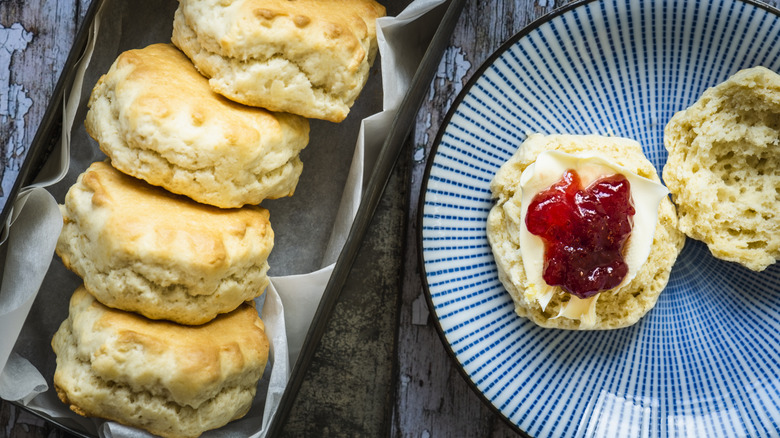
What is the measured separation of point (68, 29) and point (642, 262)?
7.89ft

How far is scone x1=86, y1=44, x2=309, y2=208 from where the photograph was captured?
194cm

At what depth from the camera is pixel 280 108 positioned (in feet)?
6.87

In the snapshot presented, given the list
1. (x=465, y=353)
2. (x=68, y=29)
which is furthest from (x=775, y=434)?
(x=68, y=29)

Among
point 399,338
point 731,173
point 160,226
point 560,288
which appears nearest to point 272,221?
point 160,226

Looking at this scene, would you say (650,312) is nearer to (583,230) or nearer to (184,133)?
(583,230)

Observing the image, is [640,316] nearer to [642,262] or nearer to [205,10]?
[642,262]

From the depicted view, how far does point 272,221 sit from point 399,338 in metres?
0.74

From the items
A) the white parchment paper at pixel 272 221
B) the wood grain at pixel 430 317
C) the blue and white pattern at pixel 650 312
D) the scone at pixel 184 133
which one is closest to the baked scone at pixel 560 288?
the blue and white pattern at pixel 650 312

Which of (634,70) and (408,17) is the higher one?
(408,17)

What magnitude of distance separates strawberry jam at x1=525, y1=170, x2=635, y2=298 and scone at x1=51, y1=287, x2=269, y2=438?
105cm

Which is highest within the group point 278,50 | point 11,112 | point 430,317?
point 278,50

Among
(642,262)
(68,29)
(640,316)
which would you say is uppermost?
(68,29)

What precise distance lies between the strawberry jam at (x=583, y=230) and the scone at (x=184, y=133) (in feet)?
3.01

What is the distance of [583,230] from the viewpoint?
2.20m
